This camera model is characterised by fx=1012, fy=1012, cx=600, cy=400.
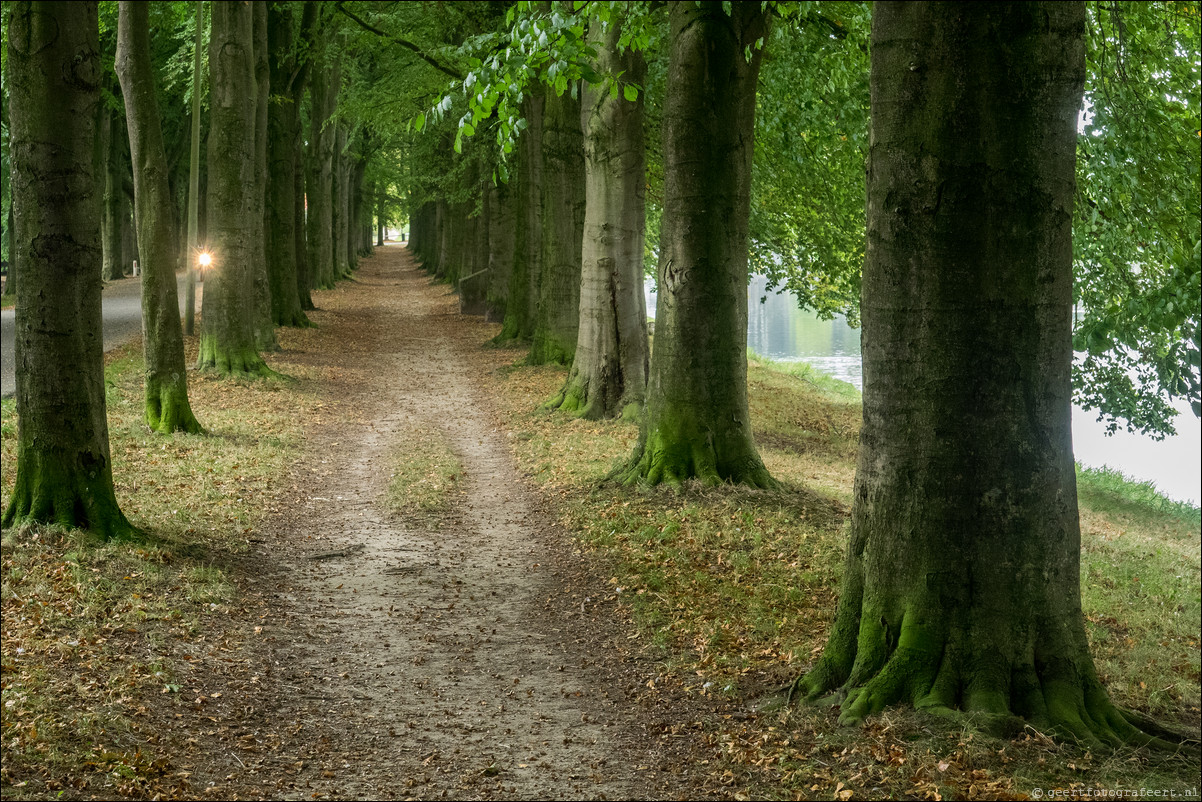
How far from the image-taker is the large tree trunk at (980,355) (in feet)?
14.5

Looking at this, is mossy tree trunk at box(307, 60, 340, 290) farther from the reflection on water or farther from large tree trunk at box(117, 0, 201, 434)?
large tree trunk at box(117, 0, 201, 434)

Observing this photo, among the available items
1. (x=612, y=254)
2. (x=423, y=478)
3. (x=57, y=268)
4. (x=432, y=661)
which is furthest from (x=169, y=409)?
(x=432, y=661)

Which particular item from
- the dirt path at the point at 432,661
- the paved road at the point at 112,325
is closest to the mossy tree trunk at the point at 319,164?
the paved road at the point at 112,325

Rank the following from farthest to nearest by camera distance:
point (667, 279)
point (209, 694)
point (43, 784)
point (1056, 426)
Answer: point (667, 279) < point (209, 694) < point (1056, 426) < point (43, 784)

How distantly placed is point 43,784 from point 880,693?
3665 mm

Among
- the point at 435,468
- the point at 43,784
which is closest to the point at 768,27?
the point at 435,468

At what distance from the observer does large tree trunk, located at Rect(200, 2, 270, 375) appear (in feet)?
49.2

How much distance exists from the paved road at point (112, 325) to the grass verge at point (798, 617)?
33.0 feet

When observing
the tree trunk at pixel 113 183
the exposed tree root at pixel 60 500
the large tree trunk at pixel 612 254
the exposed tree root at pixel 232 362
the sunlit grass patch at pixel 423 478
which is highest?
the tree trunk at pixel 113 183

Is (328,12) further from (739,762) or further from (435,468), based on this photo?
(739,762)

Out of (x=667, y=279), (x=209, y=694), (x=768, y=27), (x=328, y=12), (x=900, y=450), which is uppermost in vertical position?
(x=328, y=12)

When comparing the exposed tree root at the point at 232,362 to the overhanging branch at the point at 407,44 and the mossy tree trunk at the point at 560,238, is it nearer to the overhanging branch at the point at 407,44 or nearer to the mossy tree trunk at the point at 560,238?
the mossy tree trunk at the point at 560,238

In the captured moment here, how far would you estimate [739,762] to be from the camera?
4.56m

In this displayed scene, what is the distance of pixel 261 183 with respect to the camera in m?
18.6
